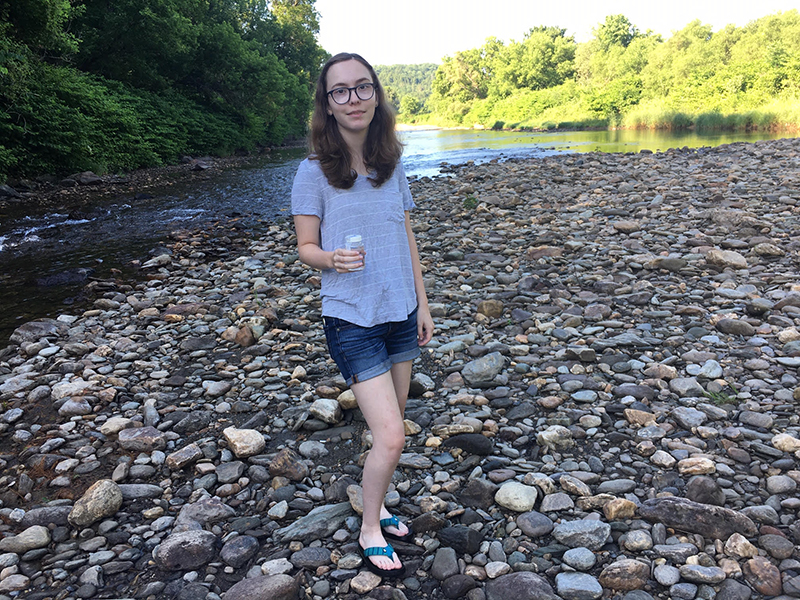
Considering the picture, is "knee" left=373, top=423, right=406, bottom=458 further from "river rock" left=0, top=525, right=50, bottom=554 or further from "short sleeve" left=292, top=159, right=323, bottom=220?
"river rock" left=0, top=525, right=50, bottom=554

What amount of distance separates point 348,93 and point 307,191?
47 centimetres

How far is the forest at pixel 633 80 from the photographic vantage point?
33219 mm

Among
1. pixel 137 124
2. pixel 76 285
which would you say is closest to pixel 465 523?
pixel 76 285

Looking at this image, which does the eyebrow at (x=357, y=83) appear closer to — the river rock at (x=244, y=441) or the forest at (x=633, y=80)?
the river rock at (x=244, y=441)

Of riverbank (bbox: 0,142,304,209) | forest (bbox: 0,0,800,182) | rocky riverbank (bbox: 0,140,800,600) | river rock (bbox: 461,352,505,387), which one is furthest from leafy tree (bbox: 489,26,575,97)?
river rock (bbox: 461,352,505,387)

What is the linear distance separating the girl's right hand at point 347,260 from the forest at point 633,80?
3147 cm

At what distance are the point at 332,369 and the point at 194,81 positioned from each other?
3205cm

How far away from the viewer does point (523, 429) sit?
11.4ft

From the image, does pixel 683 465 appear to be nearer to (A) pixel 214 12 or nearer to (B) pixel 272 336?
(B) pixel 272 336

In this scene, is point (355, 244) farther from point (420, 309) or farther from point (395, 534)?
point (395, 534)

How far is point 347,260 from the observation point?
2.09 meters

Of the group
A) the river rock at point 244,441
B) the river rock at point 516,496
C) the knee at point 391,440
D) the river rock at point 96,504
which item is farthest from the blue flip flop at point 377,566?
the river rock at point 96,504

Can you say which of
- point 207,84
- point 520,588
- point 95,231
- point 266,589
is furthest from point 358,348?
point 207,84

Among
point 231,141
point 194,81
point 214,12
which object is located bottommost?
point 231,141
